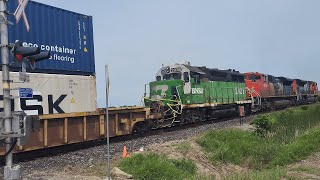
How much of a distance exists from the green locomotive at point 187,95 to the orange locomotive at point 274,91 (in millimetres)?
6310

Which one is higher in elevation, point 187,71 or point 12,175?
point 187,71

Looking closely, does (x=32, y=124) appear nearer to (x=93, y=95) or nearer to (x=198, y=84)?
(x=93, y=95)

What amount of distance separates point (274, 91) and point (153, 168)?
29415 millimetres

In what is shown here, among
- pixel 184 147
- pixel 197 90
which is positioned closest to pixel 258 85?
pixel 197 90

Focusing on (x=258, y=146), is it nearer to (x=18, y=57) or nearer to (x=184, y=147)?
(x=184, y=147)

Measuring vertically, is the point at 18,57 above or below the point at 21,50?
below

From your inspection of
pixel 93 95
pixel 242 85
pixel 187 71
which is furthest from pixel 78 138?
pixel 242 85

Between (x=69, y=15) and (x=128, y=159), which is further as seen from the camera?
(x=69, y=15)

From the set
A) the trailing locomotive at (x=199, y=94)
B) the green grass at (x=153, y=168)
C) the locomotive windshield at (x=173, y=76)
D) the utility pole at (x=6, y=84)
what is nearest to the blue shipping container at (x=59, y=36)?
the green grass at (x=153, y=168)

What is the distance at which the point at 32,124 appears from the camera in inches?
253

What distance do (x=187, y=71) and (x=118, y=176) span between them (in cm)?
1342

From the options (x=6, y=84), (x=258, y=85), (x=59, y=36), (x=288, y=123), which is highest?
(x=59, y=36)

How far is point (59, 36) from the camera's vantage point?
504 inches

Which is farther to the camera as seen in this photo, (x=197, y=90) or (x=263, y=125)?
(x=197, y=90)
